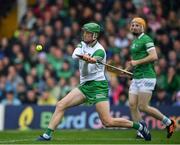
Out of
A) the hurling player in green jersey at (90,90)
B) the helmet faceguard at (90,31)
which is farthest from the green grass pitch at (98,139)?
the helmet faceguard at (90,31)

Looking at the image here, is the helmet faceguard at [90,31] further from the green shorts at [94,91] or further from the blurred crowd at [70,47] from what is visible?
the blurred crowd at [70,47]

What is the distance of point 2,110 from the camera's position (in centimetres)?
2364

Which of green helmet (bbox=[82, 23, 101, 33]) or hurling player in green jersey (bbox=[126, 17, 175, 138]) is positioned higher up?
green helmet (bbox=[82, 23, 101, 33])

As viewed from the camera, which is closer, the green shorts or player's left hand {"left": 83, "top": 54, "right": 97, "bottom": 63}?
player's left hand {"left": 83, "top": 54, "right": 97, "bottom": 63}

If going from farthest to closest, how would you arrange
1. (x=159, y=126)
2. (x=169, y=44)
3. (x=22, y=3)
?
(x=22, y=3)
(x=169, y=44)
(x=159, y=126)

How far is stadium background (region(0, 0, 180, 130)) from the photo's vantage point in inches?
931

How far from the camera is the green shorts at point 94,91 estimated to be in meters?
16.7

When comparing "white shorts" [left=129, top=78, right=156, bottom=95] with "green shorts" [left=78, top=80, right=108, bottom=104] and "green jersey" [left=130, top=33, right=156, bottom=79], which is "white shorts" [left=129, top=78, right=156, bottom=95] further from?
"green shorts" [left=78, top=80, right=108, bottom=104]

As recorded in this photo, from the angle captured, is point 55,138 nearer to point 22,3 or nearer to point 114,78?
point 114,78

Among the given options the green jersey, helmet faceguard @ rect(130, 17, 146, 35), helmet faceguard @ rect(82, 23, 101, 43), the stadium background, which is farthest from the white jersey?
the stadium background

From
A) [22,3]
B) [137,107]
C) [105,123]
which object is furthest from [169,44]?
[105,123]

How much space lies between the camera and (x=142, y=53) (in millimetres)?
18141

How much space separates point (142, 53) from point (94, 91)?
6.25 ft

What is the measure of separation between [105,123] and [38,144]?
4.96ft
